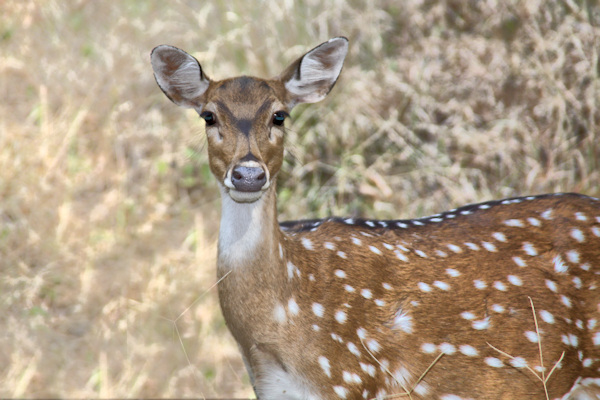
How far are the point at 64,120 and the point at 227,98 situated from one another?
3.95 meters

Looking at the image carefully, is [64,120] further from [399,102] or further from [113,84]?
[399,102]

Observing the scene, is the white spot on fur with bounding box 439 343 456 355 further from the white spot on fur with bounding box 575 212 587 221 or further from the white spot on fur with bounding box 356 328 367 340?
the white spot on fur with bounding box 575 212 587 221

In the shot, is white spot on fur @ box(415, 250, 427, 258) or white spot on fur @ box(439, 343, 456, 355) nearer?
white spot on fur @ box(439, 343, 456, 355)

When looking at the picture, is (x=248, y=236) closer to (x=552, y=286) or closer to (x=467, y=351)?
(x=467, y=351)

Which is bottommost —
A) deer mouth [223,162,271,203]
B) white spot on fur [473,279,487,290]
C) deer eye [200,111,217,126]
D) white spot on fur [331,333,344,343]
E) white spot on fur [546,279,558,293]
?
white spot on fur [546,279,558,293]

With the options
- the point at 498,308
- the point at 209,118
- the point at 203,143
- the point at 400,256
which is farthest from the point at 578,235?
the point at 203,143

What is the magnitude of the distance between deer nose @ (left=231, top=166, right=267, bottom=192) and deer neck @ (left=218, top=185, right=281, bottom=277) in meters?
0.26

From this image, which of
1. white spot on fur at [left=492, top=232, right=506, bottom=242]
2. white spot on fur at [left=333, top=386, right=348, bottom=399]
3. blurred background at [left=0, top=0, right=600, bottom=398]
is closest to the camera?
white spot on fur at [left=333, top=386, right=348, bottom=399]

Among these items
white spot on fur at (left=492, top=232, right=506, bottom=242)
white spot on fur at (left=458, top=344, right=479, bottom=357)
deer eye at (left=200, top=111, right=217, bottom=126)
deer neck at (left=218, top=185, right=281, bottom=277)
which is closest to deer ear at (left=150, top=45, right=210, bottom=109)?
deer eye at (left=200, top=111, right=217, bottom=126)

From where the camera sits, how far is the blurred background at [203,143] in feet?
18.9

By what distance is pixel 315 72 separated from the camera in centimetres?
384

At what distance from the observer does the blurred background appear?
577 cm

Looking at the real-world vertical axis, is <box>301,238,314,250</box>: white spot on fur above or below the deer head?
below

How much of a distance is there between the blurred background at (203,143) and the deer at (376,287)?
201 centimetres
